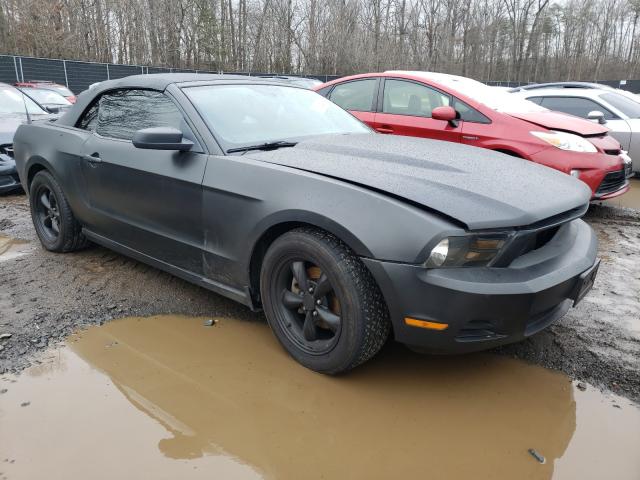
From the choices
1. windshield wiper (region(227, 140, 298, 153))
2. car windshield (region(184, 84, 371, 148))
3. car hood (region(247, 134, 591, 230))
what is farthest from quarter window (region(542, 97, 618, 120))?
windshield wiper (region(227, 140, 298, 153))

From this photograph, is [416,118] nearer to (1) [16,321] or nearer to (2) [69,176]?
(2) [69,176]

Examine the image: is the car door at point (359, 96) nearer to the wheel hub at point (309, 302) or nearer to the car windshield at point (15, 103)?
the wheel hub at point (309, 302)

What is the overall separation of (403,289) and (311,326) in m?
0.61

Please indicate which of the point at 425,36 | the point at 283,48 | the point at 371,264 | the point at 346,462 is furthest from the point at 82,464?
the point at 425,36

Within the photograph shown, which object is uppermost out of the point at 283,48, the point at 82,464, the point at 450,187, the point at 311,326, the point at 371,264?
the point at 283,48

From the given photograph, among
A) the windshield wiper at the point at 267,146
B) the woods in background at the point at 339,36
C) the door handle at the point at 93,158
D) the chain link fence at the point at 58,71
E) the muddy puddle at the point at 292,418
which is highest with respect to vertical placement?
the woods in background at the point at 339,36

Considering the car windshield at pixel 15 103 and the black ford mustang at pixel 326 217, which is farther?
the car windshield at pixel 15 103

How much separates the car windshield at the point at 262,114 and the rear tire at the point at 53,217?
164 cm

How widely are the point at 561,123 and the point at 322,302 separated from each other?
4.18 m

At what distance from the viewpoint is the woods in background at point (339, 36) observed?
26406 mm

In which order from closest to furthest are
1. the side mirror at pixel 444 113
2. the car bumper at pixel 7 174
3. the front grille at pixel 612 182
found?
the side mirror at pixel 444 113 < the front grille at pixel 612 182 < the car bumper at pixel 7 174

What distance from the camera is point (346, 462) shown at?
2.01 meters

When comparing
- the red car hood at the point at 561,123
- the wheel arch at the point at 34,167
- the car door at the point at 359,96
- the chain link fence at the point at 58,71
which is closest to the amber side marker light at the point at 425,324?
the wheel arch at the point at 34,167

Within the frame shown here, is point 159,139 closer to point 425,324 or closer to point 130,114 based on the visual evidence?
point 130,114
